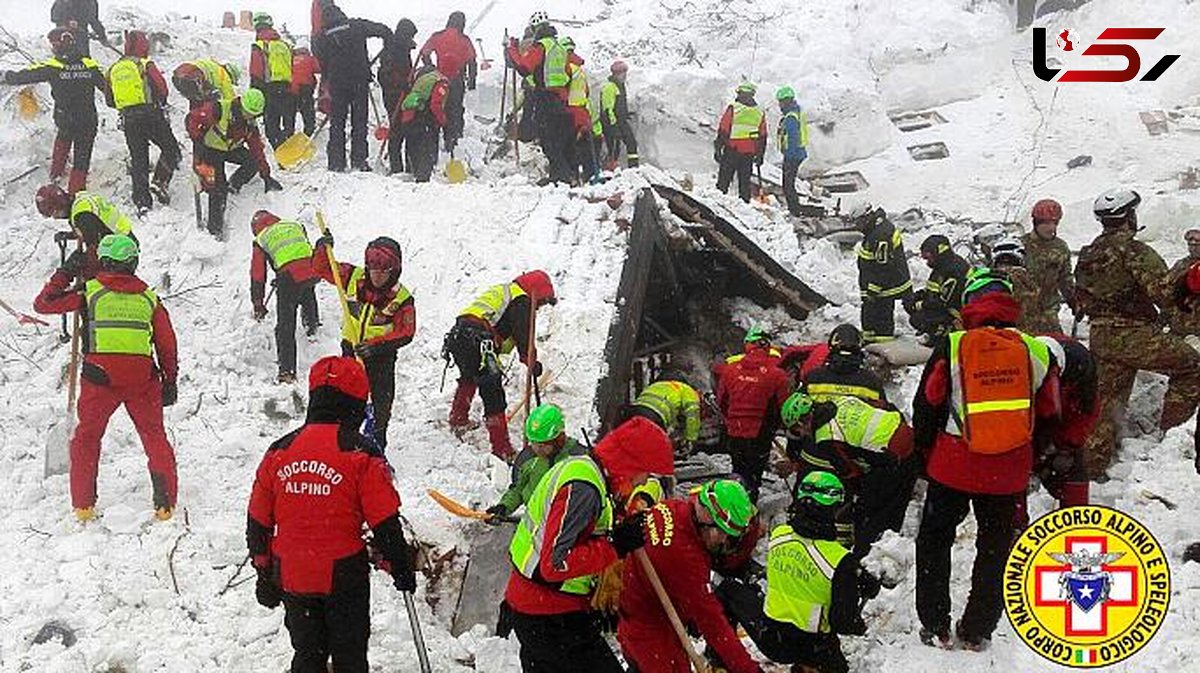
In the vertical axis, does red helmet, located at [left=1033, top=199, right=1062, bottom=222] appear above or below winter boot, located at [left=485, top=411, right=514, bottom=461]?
above

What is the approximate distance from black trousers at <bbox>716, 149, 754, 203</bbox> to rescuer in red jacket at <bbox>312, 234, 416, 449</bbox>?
6.84 m

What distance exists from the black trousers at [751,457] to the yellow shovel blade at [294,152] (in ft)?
22.3

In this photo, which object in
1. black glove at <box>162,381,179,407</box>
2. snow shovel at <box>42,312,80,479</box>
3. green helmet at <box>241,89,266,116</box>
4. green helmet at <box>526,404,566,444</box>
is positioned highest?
green helmet at <box>241,89,266,116</box>

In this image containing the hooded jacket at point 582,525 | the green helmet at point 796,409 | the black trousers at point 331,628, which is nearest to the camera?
the hooded jacket at point 582,525

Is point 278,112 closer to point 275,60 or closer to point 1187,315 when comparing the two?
point 275,60

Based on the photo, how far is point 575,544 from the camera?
4.03 meters

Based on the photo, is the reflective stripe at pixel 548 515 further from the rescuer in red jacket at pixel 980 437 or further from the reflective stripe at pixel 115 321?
the reflective stripe at pixel 115 321

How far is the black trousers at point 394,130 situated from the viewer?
38.4ft

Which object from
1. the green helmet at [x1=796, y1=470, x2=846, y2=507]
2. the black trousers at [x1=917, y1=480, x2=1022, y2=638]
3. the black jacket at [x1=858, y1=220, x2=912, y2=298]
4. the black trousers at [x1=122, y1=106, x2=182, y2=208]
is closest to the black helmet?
the black jacket at [x1=858, y1=220, x2=912, y2=298]

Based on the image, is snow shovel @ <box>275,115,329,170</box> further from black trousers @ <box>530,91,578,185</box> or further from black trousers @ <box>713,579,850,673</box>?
black trousers @ <box>713,579,850,673</box>

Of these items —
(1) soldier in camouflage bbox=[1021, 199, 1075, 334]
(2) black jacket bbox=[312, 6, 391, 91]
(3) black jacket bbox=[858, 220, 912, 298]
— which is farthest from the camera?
(2) black jacket bbox=[312, 6, 391, 91]

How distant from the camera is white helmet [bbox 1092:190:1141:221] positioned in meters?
6.10

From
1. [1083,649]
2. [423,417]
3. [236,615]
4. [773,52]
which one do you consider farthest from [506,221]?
[773,52]

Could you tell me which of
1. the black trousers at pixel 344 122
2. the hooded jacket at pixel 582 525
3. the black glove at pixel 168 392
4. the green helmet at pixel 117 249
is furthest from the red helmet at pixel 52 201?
the hooded jacket at pixel 582 525
